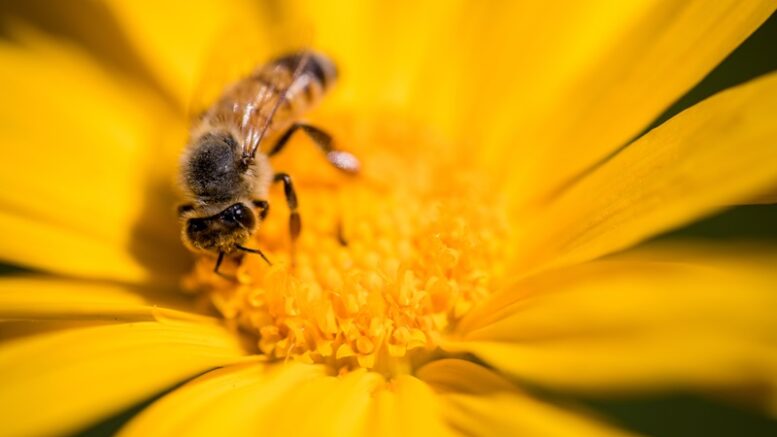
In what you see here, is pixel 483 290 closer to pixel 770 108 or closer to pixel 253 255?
pixel 253 255

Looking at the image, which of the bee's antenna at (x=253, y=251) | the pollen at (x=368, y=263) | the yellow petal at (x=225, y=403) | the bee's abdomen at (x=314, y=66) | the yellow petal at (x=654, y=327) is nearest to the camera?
the yellow petal at (x=654, y=327)

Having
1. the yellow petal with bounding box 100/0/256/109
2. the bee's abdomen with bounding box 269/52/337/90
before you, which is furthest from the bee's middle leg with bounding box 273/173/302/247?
the yellow petal with bounding box 100/0/256/109

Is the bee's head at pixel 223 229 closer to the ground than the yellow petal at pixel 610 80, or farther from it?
closer to the ground

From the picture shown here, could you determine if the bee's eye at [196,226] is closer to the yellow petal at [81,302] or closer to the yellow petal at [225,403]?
the yellow petal at [81,302]

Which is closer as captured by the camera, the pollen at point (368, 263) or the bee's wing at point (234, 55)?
the pollen at point (368, 263)

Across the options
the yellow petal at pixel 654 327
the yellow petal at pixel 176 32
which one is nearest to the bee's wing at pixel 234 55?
the yellow petal at pixel 176 32

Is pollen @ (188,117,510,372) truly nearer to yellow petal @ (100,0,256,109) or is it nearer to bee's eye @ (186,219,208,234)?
bee's eye @ (186,219,208,234)
